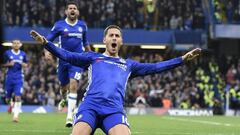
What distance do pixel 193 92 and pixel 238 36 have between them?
699 centimetres

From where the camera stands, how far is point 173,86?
102 ft

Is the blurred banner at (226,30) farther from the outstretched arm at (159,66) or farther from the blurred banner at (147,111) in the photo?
the outstretched arm at (159,66)

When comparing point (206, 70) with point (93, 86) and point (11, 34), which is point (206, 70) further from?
point (93, 86)

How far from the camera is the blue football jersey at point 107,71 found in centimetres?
654

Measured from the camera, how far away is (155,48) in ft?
125

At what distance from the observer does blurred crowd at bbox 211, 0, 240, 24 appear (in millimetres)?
35856

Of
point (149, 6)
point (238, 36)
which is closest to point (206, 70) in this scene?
point (238, 36)

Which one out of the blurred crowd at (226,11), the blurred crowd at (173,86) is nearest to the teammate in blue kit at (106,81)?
the blurred crowd at (173,86)

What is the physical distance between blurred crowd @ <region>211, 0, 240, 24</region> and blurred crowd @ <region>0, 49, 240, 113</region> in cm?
256

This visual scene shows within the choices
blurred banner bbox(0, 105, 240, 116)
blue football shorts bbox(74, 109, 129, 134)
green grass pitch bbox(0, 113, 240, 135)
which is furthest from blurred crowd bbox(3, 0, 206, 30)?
blue football shorts bbox(74, 109, 129, 134)

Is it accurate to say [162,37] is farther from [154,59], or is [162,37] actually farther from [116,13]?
[116,13]

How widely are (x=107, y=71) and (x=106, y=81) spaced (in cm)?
15

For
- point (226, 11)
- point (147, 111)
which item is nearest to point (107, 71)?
point (147, 111)

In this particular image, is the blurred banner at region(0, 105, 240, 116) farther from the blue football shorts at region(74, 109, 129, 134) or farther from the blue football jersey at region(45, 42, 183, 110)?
the blue football shorts at region(74, 109, 129, 134)
